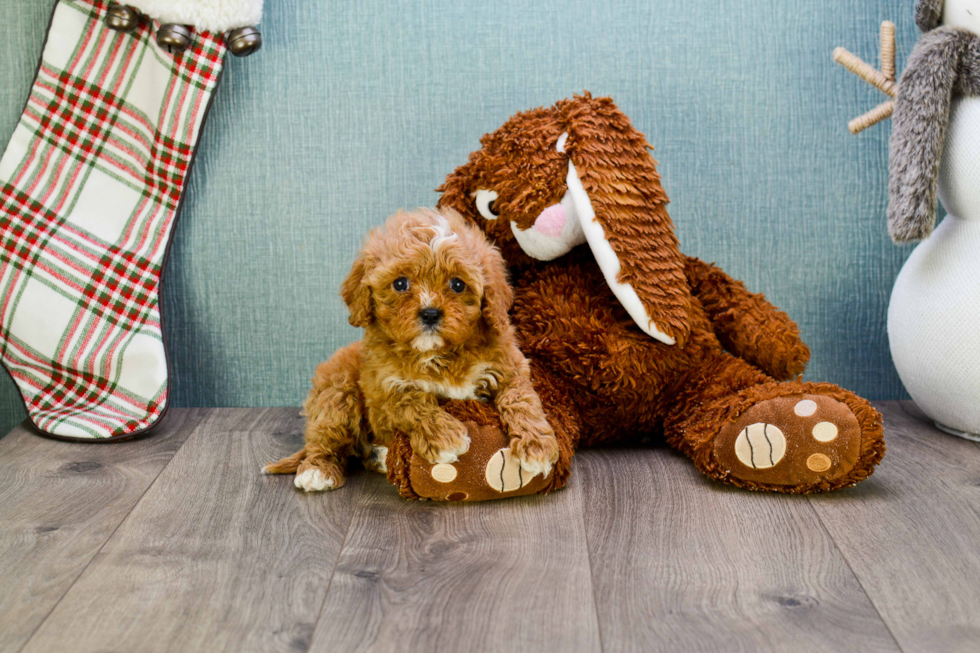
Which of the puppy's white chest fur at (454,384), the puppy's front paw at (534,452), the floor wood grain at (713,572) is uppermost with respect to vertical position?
the puppy's white chest fur at (454,384)

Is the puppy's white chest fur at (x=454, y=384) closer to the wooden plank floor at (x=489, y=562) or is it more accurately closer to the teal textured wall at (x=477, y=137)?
the wooden plank floor at (x=489, y=562)

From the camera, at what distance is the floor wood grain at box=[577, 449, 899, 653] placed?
3.08ft

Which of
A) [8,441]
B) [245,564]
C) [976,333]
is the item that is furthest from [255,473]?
[976,333]

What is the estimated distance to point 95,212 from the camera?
1.60m

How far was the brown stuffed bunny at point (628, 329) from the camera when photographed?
4.13ft

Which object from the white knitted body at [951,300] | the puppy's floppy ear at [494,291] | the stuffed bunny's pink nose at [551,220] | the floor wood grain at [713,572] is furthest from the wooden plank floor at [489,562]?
the stuffed bunny's pink nose at [551,220]

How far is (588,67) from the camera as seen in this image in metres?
1.63

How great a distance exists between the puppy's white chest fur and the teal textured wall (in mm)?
498

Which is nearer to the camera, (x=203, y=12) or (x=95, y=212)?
(x=203, y=12)

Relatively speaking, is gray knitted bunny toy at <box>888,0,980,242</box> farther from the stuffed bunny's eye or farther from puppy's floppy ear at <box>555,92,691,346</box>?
the stuffed bunny's eye

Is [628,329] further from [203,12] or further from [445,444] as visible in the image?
[203,12]

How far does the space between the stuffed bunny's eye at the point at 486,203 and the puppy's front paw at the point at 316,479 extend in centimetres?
48

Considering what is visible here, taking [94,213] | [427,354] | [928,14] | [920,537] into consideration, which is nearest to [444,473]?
[427,354]

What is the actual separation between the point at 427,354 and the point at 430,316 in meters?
0.10
